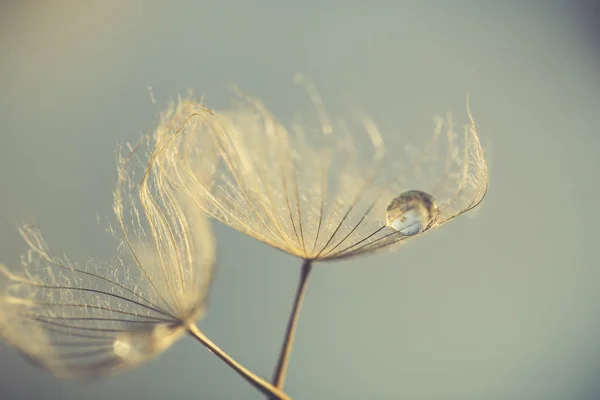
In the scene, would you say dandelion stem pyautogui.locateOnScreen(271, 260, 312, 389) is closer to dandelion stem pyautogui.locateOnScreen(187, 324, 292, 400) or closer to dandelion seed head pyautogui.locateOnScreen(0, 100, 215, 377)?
dandelion stem pyautogui.locateOnScreen(187, 324, 292, 400)

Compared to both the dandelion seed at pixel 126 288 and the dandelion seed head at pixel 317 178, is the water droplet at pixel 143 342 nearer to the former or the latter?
the dandelion seed at pixel 126 288

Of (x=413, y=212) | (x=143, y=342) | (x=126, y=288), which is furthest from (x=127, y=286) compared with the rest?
(x=413, y=212)

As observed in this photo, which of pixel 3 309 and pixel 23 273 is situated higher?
pixel 23 273

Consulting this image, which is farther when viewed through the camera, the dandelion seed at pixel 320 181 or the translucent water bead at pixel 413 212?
the dandelion seed at pixel 320 181

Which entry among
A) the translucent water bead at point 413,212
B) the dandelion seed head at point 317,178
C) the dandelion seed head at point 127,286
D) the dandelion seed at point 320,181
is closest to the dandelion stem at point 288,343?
the dandelion seed at point 320,181

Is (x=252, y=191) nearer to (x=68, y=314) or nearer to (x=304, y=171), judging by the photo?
(x=304, y=171)

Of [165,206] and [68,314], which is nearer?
[68,314]

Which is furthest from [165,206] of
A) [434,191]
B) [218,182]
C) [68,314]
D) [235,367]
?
[434,191]
